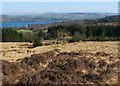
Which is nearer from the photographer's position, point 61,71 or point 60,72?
point 60,72

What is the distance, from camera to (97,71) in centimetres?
1667

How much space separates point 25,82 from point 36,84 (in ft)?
2.14

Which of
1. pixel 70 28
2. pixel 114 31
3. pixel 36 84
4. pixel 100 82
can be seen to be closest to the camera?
pixel 36 84

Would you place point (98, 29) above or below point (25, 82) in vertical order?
below

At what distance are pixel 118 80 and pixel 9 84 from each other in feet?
17.4

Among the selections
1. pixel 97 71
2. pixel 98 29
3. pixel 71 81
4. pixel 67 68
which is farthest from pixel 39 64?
pixel 98 29

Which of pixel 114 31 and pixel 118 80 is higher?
pixel 118 80

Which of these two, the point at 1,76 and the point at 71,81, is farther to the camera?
the point at 1,76

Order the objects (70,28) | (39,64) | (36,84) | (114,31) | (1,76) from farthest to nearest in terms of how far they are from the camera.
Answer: (70,28), (114,31), (39,64), (1,76), (36,84)

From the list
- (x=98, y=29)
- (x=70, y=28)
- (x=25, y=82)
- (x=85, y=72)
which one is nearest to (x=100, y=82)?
(x=85, y=72)

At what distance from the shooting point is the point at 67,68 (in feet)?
54.2

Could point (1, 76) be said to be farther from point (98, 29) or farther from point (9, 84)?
point (98, 29)

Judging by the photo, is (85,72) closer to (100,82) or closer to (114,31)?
(100,82)

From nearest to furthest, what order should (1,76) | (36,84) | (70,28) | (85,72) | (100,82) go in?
(36,84) < (100,82) < (1,76) < (85,72) < (70,28)
